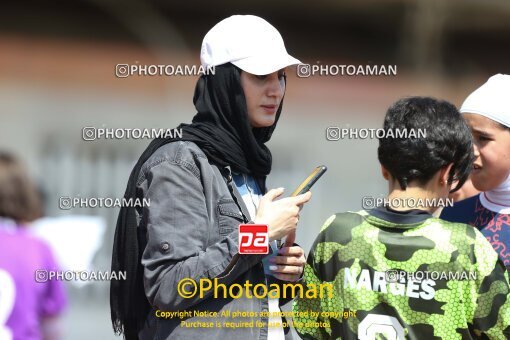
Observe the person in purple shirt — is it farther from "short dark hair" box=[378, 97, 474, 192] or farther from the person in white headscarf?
the person in white headscarf

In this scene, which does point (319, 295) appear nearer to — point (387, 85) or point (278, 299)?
point (278, 299)

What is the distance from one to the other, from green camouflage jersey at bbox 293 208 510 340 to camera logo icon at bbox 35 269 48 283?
99 centimetres

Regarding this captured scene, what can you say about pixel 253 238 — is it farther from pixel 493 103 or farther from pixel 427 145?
pixel 493 103

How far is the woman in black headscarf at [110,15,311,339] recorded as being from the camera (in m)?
2.22

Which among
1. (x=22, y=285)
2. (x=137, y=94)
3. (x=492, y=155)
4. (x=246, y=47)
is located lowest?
(x=22, y=285)

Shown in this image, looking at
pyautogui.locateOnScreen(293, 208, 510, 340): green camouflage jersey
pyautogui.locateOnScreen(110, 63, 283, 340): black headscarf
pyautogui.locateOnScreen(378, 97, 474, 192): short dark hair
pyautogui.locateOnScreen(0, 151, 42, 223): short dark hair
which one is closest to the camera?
pyautogui.locateOnScreen(293, 208, 510, 340): green camouflage jersey

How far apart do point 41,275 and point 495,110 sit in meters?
1.50

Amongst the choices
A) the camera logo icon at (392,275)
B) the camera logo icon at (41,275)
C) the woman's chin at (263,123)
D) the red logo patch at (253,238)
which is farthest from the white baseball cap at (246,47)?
the camera logo icon at (41,275)

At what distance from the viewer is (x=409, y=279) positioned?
2170 millimetres

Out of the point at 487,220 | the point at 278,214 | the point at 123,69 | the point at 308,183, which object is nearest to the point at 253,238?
the point at 278,214

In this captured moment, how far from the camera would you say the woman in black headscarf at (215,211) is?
2219 millimetres

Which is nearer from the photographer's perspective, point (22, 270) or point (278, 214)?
point (278, 214)

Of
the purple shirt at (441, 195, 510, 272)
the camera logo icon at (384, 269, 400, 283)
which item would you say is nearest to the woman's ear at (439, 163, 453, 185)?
the camera logo icon at (384, 269, 400, 283)

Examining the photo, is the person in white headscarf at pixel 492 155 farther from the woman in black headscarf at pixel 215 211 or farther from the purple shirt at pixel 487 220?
the woman in black headscarf at pixel 215 211
